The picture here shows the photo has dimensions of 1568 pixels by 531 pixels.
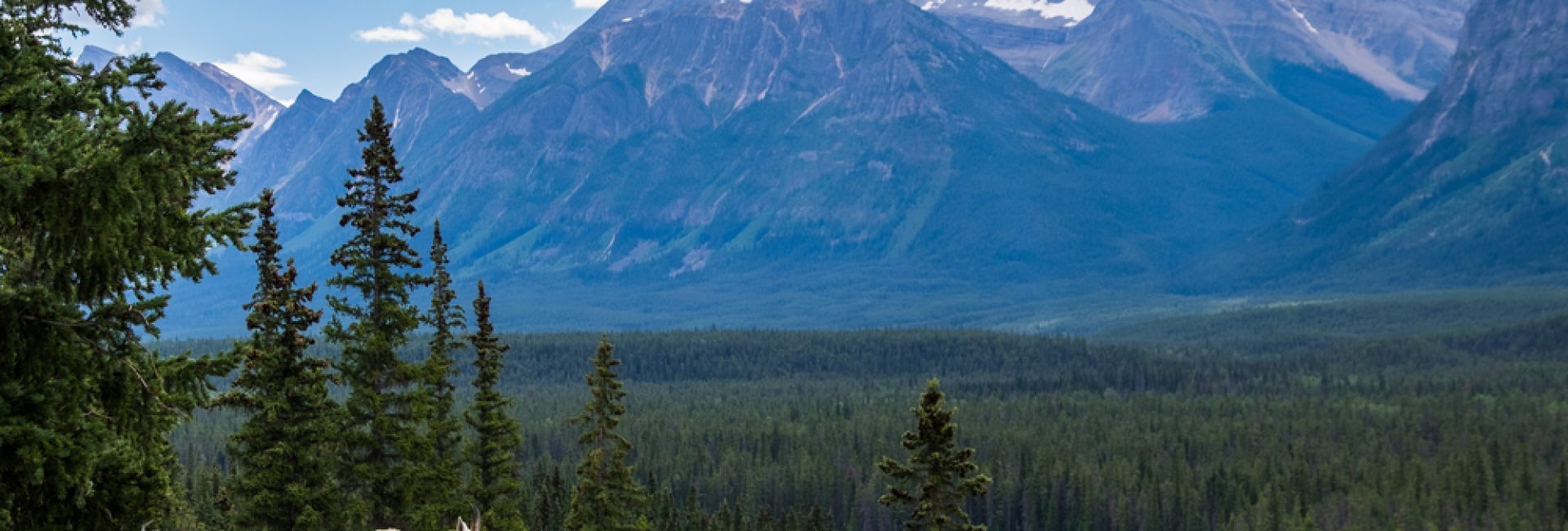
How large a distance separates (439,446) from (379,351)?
5.67 meters

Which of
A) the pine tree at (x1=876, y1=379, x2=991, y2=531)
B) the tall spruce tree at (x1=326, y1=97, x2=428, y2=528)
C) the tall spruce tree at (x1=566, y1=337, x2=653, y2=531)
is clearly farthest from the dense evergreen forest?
the pine tree at (x1=876, y1=379, x2=991, y2=531)

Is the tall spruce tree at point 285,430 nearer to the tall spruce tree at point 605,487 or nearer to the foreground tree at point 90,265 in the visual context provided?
the tall spruce tree at point 605,487

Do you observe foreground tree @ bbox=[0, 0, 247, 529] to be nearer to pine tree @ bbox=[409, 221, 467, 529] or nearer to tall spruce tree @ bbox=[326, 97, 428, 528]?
tall spruce tree @ bbox=[326, 97, 428, 528]

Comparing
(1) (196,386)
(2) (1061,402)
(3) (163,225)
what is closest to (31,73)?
(3) (163,225)

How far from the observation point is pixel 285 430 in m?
30.2

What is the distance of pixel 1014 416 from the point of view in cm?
17188

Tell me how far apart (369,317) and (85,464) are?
22.0 meters

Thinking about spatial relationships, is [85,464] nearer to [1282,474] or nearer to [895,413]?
[1282,474]

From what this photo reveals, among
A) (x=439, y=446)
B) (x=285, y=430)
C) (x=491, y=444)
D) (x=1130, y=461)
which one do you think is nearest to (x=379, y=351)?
(x=285, y=430)

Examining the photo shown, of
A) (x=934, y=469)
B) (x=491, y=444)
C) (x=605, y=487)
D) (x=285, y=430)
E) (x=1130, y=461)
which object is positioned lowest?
(x=1130, y=461)

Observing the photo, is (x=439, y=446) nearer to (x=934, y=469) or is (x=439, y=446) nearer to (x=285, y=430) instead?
(x=285, y=430)

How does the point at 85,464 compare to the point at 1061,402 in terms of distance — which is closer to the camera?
the point at 85,464

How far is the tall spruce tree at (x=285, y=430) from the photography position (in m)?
29.9

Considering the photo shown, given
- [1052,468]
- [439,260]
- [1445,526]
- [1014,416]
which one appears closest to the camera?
[439,260]
